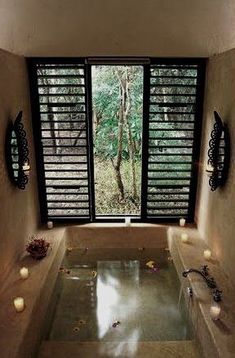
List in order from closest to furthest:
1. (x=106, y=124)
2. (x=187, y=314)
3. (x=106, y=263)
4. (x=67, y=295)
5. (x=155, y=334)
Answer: (x=155, y=334) → (x=187, y=314) → (x=67, y=295) → (x=106, y=263) → (x=106, y=124)

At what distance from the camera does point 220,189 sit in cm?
300

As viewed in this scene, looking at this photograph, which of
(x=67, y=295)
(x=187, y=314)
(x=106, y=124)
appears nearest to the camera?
(x=187, y=314)

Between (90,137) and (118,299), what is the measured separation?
1.75 metres

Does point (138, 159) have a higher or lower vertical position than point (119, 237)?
higher

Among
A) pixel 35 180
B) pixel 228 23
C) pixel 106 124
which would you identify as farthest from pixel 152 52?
pixel 35 180

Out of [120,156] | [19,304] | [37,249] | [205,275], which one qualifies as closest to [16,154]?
[37,249]

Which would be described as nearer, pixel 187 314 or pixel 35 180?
pixel 187 314

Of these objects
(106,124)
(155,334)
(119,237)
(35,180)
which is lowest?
(155,334)

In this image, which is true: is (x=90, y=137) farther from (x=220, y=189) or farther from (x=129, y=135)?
(x=220, y=189)

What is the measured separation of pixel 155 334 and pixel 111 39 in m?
2.44

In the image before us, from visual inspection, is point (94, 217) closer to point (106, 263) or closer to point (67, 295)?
point (106, 263)

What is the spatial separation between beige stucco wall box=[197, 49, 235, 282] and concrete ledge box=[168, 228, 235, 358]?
0.11m

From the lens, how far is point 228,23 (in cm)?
230

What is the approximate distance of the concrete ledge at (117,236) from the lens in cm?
388
